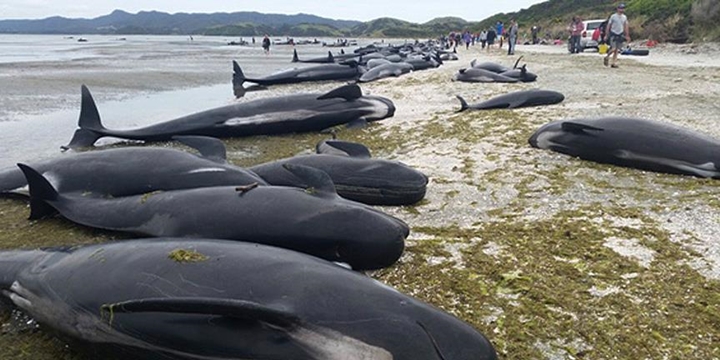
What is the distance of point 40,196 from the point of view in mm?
4727

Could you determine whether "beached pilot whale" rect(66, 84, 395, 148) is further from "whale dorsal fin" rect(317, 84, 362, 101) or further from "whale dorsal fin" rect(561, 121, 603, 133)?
"whale dorsal fin" rect(561, 121, 603, 133)

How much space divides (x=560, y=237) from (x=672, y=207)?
4.78 ft

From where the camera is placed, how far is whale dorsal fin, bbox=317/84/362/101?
371 inches

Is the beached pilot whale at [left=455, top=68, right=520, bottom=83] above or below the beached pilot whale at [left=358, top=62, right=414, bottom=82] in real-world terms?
above

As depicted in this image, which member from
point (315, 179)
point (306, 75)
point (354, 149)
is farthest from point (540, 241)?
point (306, 75)

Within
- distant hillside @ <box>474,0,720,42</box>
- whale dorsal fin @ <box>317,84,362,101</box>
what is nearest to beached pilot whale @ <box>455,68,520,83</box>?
whale dorsal fin @ <box>317,84,362,101</box>

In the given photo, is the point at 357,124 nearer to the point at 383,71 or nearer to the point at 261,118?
the point at 261,118

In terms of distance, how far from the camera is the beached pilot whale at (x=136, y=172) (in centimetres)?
493

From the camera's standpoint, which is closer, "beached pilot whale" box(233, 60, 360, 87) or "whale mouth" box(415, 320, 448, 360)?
"whale mouth" box(415, 320, 448, 360)

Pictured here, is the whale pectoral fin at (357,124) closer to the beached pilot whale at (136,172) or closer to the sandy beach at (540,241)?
the sandy beach at (540,241)

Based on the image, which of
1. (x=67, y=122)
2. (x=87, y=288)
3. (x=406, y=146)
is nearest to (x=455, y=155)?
(x=406, y=146)

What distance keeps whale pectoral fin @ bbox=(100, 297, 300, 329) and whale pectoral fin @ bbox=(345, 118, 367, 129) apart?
23.6 feet

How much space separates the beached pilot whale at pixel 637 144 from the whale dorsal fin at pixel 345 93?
139 inches

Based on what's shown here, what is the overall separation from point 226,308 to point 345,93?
296 inches
